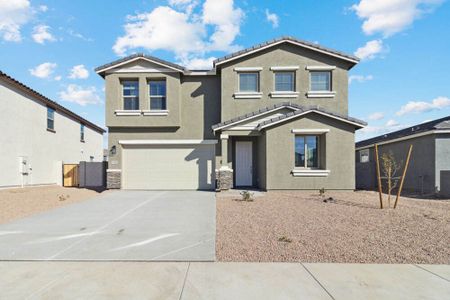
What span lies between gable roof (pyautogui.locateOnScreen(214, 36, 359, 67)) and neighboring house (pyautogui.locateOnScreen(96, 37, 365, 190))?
0.05m

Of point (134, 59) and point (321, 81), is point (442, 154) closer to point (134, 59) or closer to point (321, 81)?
point (321, 81)

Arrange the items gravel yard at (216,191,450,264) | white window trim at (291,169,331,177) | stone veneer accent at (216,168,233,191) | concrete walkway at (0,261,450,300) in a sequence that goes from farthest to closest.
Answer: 1. stone veneer accent at (216,168,233,191)
2. white window trim at (291,169,331,177)
3. gravel yard at (216,191,450,264)
4. concrete walkway at (0,261,450,300)

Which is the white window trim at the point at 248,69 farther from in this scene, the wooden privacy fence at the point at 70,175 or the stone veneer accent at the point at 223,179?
the wooden privacy fence at the point at 70,175

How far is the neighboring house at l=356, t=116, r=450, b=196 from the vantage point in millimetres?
13047

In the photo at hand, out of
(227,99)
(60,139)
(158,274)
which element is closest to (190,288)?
(158,274)

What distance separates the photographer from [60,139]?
2092 cm

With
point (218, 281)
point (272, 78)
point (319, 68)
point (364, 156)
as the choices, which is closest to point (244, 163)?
point (272, 78)

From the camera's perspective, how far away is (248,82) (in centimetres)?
1545

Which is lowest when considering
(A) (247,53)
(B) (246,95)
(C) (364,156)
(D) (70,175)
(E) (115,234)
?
(E) (115,234)

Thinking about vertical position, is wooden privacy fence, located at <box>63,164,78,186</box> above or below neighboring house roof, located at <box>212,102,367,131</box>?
below

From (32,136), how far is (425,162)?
23.0m

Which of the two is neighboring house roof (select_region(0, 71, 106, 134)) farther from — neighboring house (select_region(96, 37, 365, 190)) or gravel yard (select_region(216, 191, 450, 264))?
gravel yard (select_region(216, 191, 450, 264))

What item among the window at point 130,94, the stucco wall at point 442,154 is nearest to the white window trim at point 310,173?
the stucco wall at point 442,154

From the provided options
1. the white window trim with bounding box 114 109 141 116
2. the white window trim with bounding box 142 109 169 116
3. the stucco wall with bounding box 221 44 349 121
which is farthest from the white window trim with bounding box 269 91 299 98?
the white window trim with bounding box 114 109 141 116
